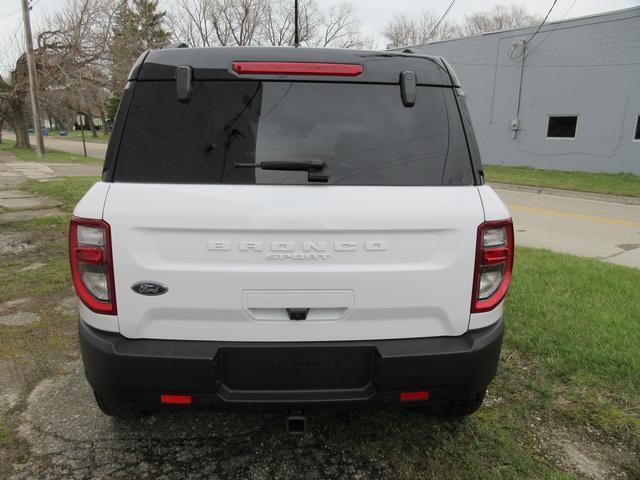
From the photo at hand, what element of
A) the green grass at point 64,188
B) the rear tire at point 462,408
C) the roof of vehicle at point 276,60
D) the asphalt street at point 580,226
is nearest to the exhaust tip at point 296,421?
the rear tire at point 462,408

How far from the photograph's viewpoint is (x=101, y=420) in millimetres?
2756

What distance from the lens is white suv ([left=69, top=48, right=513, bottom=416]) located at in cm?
193

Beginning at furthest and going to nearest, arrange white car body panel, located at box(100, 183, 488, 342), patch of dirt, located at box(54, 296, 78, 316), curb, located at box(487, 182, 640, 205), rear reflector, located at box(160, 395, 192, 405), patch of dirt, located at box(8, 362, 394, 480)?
curb, located at box(487, 182, 640, 205)
patch of dirt, located at box(54, 296, 78, 316)
patch of dirt, located at box(8, 362, 394, 480)
rear reflector, located at box(160, 395, 192, 405)
white car body panel, located at box(100, 183, 488, 342)

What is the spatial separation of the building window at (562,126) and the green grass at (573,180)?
4.59 ft

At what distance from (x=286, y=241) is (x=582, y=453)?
198 cm

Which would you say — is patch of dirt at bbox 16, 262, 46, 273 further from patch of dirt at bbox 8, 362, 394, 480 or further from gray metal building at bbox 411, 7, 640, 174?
gray metal building at bbox 411, 7, 640, 174

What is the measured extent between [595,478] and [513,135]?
19167 mm

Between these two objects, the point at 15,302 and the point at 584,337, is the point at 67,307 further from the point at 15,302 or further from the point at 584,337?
the point at 584,337

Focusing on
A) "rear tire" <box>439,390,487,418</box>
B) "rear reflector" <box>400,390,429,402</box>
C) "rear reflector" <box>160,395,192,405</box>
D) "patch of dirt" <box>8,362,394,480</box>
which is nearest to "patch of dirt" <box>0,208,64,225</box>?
"patch of dirt" <box>8,362,394,480</box>

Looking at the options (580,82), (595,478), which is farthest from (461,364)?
(580,82)

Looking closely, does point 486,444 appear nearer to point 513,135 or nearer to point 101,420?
point 101,420

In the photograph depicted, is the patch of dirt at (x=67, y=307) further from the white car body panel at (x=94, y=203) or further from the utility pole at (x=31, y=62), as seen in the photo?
the utility pole at (x=31, y=62)

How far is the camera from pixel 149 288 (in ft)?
6.39

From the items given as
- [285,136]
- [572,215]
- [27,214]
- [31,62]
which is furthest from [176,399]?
[31,62]
